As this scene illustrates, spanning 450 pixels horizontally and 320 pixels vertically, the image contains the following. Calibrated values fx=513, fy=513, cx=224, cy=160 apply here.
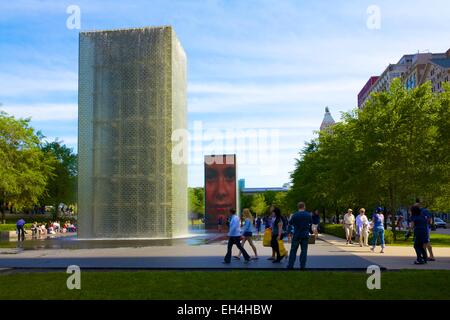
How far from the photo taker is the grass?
1003cm

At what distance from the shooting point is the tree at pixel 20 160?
52.9 meters

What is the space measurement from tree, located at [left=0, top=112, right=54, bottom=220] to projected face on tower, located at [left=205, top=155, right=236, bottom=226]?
64.6ft

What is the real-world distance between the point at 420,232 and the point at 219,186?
160 feet

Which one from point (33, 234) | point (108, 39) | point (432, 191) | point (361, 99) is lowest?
point (33, 234)

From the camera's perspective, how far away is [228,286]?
11125 millimetres

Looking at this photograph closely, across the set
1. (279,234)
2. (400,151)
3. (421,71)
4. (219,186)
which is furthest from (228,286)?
(421,71)

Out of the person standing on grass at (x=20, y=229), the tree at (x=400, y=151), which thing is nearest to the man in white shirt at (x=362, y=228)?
the tree at (x=400, y=151)

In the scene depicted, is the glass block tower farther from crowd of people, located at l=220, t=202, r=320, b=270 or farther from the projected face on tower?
the projected face on tower
